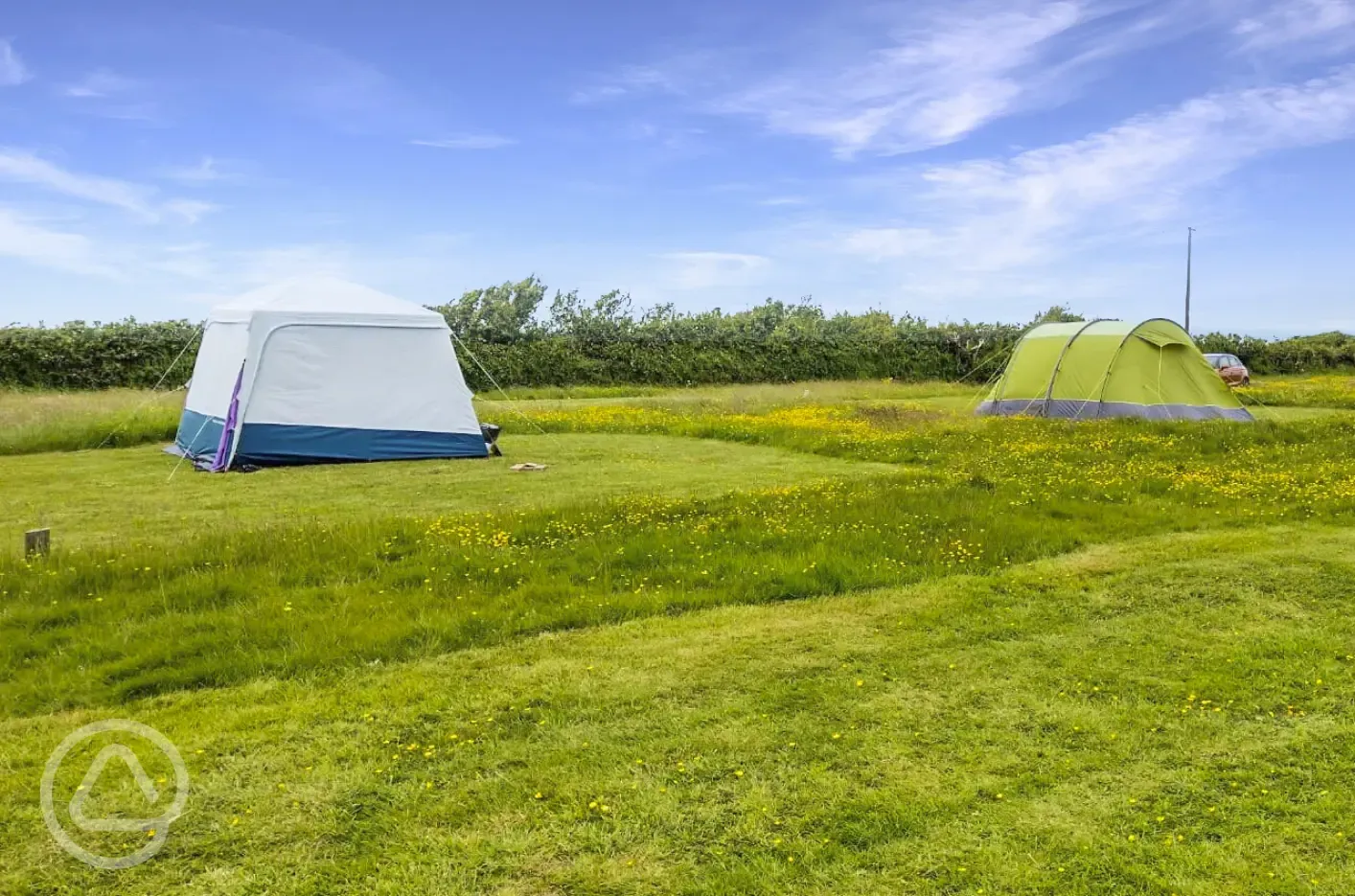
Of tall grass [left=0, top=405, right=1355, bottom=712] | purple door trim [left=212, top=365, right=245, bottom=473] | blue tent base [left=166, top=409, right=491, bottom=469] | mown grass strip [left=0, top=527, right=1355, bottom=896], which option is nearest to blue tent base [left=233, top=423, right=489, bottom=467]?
blue tent base [left=166, top=409, right=491, bottom=469]

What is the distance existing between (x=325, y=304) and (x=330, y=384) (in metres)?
1.28

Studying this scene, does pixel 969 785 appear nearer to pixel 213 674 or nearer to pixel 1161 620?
pixel 1161 620

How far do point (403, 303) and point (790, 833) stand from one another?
42.4 ft

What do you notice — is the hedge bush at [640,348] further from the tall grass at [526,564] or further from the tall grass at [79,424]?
the tall grass at [526,564]

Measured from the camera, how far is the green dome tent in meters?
18.5

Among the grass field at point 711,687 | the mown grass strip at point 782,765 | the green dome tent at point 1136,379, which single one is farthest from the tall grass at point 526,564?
the green dome tent at point 1136,379

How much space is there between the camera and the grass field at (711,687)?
3508 mm

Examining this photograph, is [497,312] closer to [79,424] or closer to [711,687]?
[79,424]

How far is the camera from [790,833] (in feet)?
11.9

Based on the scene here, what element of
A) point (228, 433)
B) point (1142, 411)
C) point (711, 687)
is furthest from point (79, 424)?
point (1142, 411)

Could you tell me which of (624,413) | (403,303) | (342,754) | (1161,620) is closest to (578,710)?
(342,754)

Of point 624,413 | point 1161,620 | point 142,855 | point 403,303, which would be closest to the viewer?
point 142,855

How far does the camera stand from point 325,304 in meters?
14.4

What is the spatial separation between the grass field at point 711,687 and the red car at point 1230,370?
2430 cm
